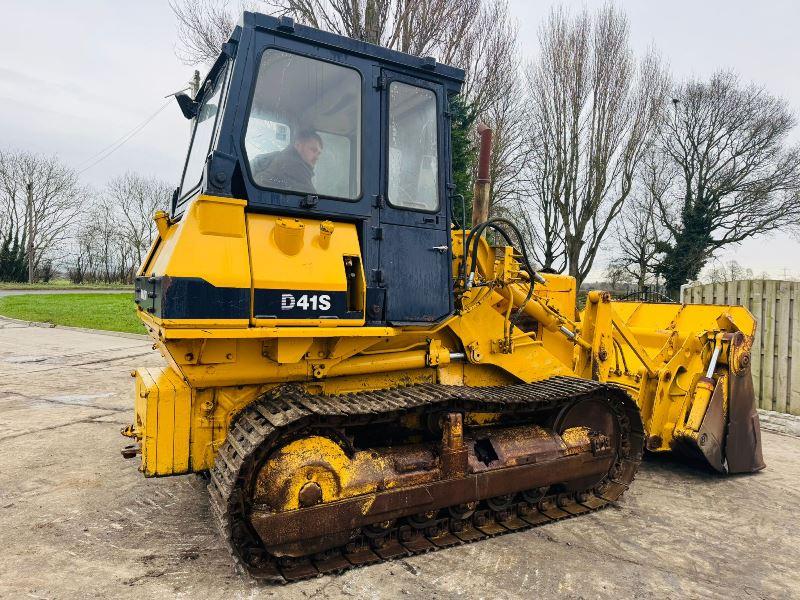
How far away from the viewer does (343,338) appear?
3.37 m

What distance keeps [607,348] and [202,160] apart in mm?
3429

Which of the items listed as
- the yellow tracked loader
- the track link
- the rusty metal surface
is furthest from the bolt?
the rusty metal surface

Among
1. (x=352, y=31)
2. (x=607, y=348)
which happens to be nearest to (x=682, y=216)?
(x=352, y=31)

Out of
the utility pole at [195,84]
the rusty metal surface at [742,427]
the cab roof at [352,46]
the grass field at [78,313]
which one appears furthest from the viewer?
the grass field at [78,313]

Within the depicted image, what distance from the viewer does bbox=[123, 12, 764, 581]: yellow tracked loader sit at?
298 cm

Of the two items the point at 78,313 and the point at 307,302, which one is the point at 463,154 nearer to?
the point at 307,302

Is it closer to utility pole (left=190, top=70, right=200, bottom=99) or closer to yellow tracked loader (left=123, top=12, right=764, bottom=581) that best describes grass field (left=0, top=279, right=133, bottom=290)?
utility pole (left=190, top=70, right=200, bottom=99)

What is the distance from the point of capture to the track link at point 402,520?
116 inches

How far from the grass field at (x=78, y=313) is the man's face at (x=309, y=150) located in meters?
14.4

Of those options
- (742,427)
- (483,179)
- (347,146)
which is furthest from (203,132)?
(742,427)

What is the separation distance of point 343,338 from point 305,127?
126cm

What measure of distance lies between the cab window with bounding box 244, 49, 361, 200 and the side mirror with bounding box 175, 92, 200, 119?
1222mm

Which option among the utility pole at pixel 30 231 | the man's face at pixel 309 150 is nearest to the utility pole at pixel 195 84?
the man's face at pixel 309 150

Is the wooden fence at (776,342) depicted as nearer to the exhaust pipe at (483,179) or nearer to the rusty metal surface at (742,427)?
the rusty metal surface at (742,427)
